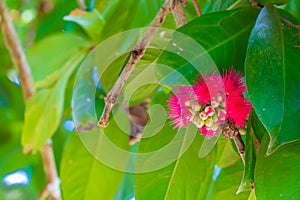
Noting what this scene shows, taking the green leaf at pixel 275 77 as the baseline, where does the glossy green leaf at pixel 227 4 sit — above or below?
above

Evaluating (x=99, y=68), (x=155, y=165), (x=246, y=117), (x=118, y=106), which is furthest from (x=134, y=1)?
(x=246, y=117)

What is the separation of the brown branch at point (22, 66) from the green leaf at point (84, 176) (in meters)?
0.17

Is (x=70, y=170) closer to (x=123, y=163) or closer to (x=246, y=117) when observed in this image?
(x=123, y=163)

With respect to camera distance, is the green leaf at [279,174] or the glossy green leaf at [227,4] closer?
the green leaf at [279,174]

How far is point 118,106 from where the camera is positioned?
1.00 meters

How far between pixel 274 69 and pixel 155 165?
267 millimetres

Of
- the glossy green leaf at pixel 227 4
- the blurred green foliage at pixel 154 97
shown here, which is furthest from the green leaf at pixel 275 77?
the glossy green leaf at pixel 227 4

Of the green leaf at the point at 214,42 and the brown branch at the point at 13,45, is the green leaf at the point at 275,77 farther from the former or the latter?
the brown branch at the point at 13,45

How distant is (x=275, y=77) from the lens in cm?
67

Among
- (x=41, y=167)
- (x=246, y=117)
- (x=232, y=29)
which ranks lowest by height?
(x=41, y=167)

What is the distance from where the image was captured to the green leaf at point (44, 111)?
126 centimetres

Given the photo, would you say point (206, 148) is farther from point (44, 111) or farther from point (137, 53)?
point (44, 111)

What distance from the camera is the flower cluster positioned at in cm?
70

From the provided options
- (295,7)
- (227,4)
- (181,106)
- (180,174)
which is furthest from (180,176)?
(295,7)
